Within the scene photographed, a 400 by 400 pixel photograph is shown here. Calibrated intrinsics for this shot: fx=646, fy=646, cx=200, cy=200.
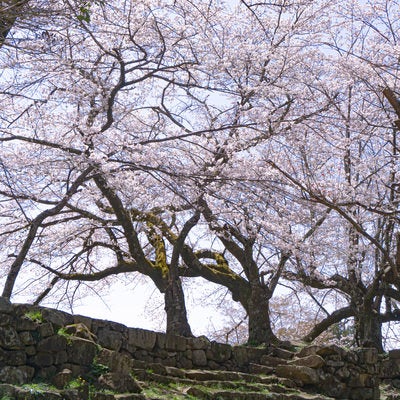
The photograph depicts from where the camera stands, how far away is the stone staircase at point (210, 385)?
8.25 meters

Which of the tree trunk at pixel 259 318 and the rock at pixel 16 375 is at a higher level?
the tree trunk at pixel 259 318

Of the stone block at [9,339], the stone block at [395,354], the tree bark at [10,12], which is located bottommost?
the stone block at [9,339]

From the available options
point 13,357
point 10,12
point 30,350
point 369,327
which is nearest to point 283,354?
point 369,327

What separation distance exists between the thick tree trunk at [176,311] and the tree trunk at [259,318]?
1585 millimetres

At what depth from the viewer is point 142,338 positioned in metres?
9.53

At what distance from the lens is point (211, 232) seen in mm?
12508

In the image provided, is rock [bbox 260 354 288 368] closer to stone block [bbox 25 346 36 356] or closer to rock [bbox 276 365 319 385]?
rock [bbox 276 365 319 385]

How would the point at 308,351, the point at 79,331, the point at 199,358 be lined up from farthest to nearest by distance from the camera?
the point at 308,351
the point at 199,358
the point at 79,331

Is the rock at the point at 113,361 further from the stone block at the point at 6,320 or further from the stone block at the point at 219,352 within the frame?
the stone block at the point at 219,352

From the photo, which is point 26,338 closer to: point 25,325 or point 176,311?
point 25,325

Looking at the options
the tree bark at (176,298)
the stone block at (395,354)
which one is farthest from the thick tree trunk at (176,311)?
the stone block at (395,354)

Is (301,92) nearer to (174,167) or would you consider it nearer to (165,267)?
(174,167)

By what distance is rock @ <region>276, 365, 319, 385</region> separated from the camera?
10172 mm

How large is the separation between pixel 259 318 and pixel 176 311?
1.88 metres
